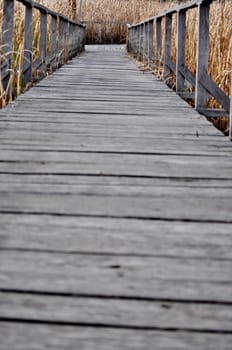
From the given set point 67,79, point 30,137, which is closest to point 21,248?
point 30,137

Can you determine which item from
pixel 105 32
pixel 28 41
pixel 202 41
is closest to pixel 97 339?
pixel 202 41

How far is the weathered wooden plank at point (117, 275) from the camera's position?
107cm

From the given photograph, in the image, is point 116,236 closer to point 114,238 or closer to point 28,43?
point 114,238

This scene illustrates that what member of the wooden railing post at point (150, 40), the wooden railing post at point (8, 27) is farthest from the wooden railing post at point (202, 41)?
the wooden railing post at point (150, 40)

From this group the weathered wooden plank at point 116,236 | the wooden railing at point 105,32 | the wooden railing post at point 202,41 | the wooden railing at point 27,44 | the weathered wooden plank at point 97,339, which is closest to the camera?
the weathered wooden plank at point 97,339

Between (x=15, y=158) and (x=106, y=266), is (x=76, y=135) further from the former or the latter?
(x=106, y=266)

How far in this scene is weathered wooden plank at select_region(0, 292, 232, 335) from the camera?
96cm

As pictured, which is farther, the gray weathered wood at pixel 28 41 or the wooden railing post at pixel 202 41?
the gray weathered wood at pixel 28 41

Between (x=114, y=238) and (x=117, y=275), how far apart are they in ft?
0.70

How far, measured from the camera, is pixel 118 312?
994 mm

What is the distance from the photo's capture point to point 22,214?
1519mm

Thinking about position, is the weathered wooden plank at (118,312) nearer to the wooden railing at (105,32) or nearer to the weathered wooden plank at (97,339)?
the weathered wooden plank at (97,339)

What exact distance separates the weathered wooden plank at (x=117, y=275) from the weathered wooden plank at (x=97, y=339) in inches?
5.0

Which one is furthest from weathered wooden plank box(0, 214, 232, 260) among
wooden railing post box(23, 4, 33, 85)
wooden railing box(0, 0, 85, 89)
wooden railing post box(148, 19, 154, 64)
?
wooden railing post box(148, 19, 154, 64)
